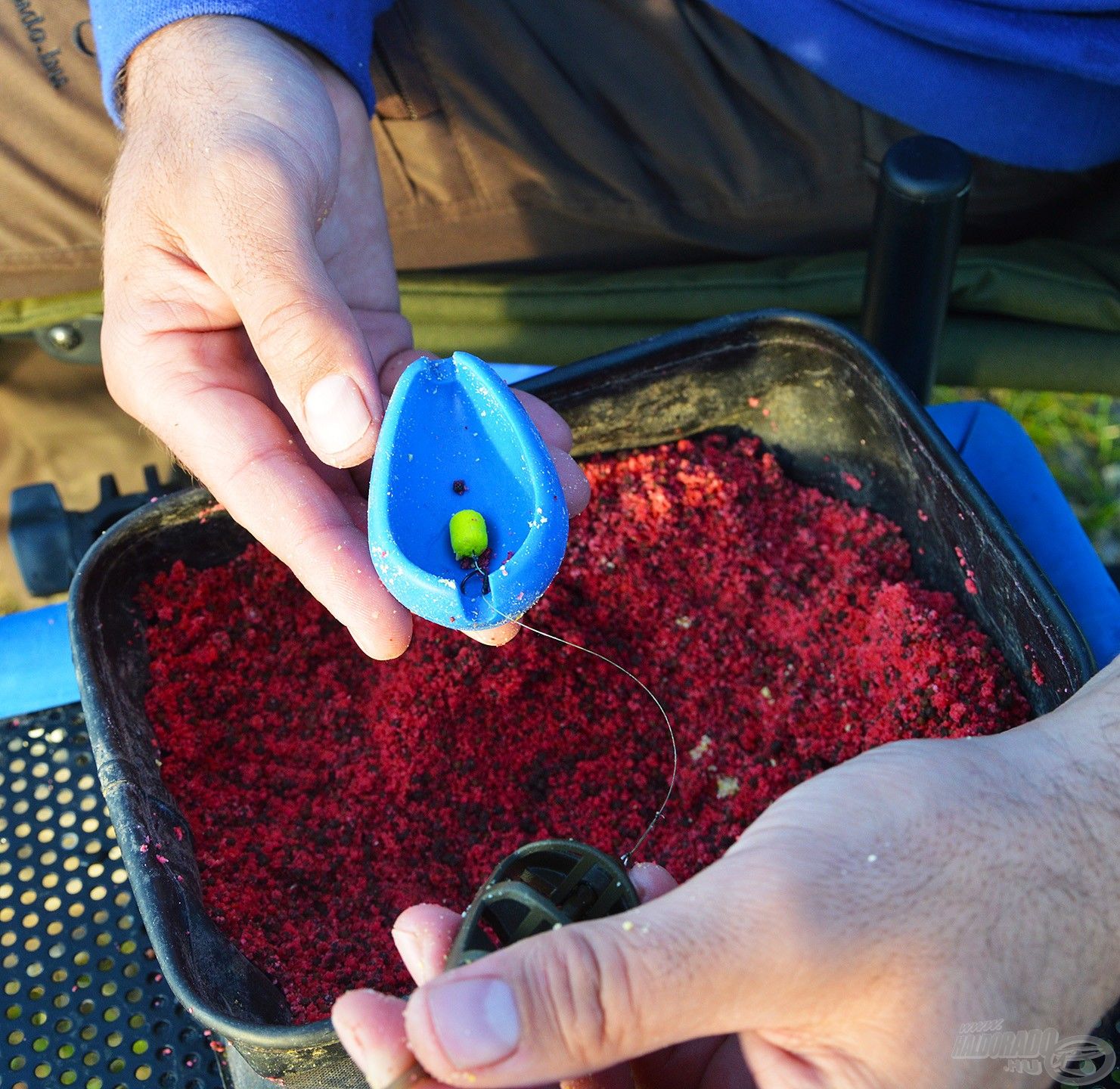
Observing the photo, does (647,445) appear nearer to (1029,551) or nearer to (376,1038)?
(1029,551)

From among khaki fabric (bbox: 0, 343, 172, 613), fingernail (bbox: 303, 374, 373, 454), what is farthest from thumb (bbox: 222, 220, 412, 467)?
khaki fabric (bbox: 0, 343, 172, 613)

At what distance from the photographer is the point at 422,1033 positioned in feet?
2.17

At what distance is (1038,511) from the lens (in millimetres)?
1440

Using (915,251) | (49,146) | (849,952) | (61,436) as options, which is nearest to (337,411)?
(849,952)

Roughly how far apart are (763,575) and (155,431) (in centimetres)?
67

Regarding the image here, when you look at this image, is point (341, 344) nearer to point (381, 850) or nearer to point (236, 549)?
point (236, 549)

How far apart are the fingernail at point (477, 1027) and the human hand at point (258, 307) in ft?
1.37

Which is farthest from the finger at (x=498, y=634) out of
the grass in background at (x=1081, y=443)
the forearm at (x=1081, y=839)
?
the grass in background at (x=1081, y=443)

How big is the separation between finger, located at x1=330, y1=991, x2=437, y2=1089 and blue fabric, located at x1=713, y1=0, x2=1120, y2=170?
120 centimetres

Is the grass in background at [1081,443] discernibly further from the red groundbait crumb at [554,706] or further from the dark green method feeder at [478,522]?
the dark green method feeder at [478,522]

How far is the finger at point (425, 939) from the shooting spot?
30.9 inches

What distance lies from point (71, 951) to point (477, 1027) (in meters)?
0.68

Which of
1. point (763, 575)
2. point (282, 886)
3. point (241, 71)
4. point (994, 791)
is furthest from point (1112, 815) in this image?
point (241, 71)

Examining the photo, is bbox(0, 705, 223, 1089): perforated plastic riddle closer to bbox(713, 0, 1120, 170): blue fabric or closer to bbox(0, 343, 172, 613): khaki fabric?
bbox(0, 343, 172, 613): khaki fabric
